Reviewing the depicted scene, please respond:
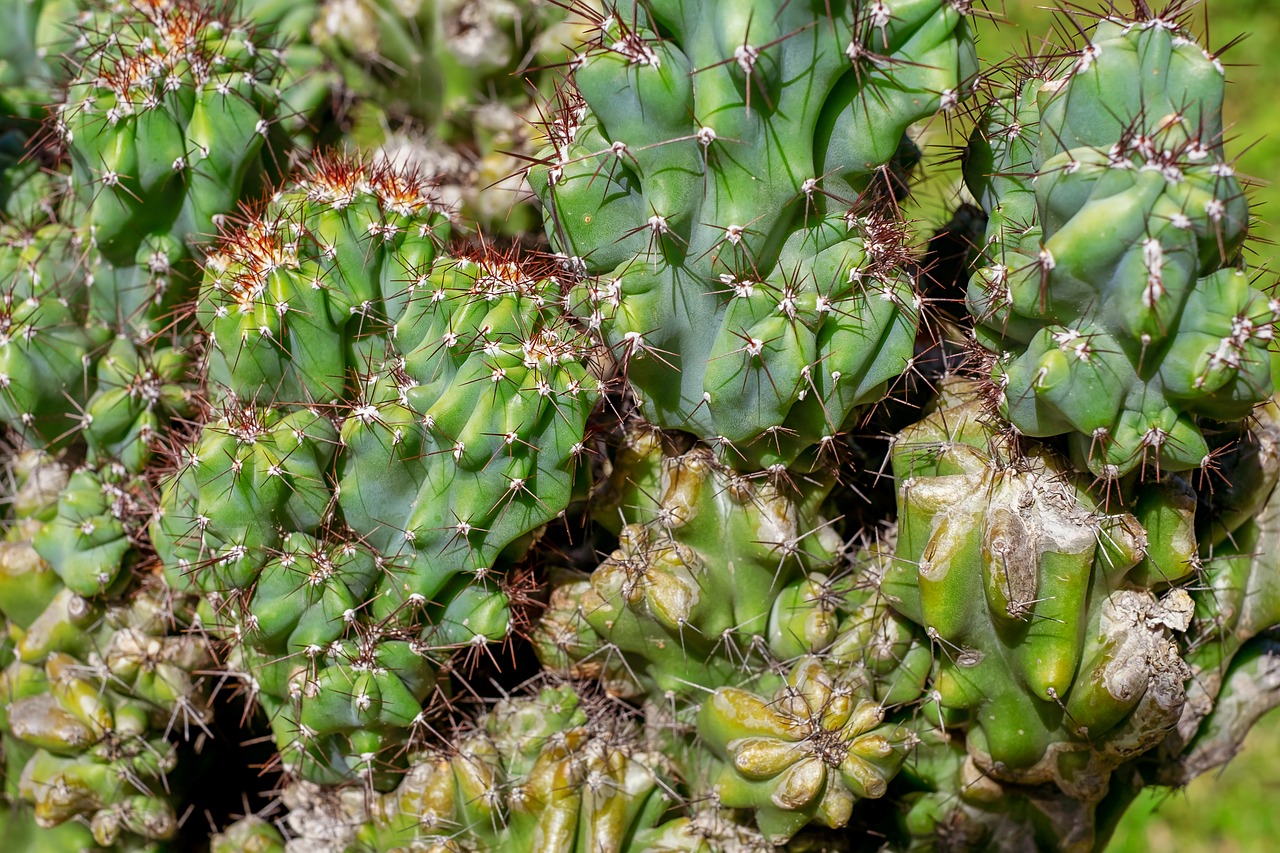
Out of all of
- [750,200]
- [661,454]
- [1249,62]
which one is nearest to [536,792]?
[661,454]

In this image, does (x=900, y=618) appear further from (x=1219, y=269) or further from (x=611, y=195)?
(x=611, y=195)

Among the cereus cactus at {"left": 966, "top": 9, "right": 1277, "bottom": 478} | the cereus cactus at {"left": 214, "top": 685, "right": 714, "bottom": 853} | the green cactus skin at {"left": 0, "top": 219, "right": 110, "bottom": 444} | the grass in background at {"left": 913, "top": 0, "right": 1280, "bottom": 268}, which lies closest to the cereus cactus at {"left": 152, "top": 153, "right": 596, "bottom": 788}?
the cereus cactus at {"left": 214, "top": 685, "right": 714, "bottom": 853}

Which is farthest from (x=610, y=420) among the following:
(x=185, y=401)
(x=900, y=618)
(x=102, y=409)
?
(x=102, y=409)

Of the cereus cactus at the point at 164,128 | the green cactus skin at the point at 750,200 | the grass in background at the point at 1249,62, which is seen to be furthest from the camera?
the grass in background at the point at 1249,62

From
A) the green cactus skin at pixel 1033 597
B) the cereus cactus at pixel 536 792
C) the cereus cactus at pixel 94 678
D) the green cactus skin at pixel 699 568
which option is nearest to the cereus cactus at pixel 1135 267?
the green cactus skin at pixel 1033 597

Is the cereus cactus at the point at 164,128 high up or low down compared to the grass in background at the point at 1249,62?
up

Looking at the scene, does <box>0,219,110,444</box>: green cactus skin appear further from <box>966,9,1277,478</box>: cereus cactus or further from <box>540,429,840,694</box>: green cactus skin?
<box>966,9,1277,478</box>: cereus cactus

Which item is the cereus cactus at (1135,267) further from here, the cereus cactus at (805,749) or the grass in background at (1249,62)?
the grass in background at (1249,62)

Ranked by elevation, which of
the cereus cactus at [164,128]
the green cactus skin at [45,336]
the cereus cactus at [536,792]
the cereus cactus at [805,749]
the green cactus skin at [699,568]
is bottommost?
the cereus cactus at [536,792]
